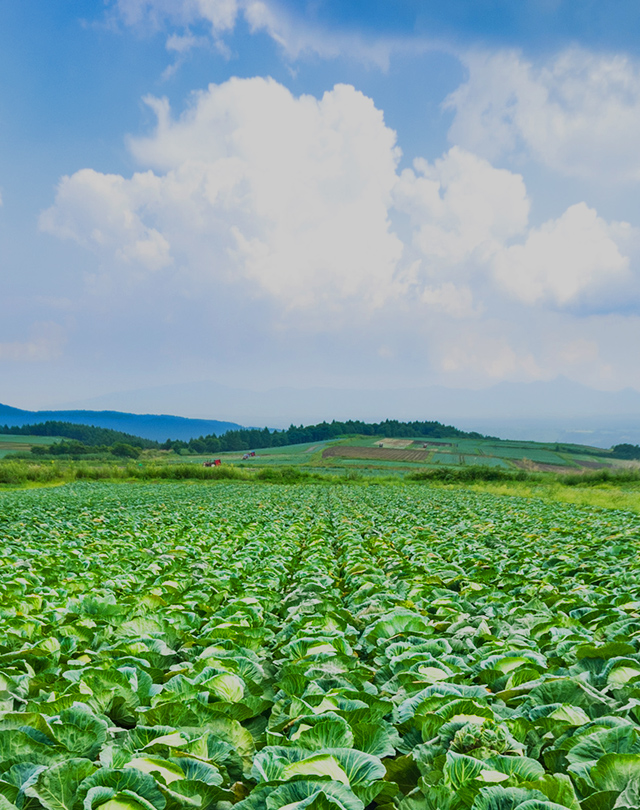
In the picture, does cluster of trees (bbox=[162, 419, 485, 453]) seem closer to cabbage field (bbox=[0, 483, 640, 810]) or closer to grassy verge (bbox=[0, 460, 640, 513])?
grassy verge (bbox=[0, 460, 640, 513])

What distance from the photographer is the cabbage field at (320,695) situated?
1.90 meters

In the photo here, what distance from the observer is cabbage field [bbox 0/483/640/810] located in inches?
74.9

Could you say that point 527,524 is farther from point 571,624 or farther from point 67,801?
point 67,801

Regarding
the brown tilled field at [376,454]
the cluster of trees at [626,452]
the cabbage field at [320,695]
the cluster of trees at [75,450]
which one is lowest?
the cluster of trees at [75,450]

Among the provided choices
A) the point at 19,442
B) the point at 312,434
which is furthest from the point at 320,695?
the point at 19,442

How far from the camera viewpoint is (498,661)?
3.32 metres

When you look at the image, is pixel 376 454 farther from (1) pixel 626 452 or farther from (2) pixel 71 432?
(2) pixel 71 432

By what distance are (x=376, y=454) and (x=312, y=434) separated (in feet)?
130

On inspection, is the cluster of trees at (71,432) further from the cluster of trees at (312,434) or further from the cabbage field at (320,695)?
the cabbage field at (320,695)

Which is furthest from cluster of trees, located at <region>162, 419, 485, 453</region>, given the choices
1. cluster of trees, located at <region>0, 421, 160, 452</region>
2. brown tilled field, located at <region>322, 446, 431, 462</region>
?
brown tilled field, located at <region>322, 446, 431, 462</region>

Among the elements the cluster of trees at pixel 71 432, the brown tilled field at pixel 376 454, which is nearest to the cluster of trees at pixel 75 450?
the cluster of trees at pixel 71 432

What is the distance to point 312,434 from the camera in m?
131

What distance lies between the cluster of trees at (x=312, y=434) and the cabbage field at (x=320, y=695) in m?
118

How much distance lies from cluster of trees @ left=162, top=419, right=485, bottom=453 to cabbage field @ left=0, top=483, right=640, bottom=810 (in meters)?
118
